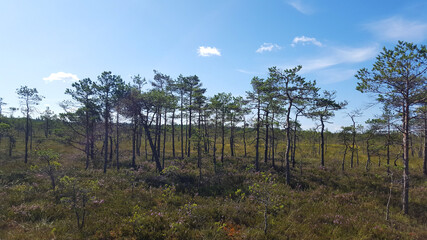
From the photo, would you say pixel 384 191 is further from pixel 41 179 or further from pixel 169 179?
pixel 41 179

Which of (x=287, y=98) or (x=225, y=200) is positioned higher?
(x=287, y=98)

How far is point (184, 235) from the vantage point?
25.9 feet

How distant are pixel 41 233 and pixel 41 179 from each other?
43.1 ft

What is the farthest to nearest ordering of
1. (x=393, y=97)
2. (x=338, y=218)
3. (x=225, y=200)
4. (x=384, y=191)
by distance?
(x=384, y=191), (x=225, y=200), (x=393, y=97), (x=338, y=218)

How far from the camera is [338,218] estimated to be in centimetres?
995

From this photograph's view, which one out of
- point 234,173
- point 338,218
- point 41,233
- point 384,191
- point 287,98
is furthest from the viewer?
point 234,173

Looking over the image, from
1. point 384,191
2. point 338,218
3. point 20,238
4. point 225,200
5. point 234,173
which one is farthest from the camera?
point 234,173

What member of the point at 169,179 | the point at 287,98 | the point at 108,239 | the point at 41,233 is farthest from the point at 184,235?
the point at 287,98

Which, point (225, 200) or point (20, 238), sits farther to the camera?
point (225, 200)

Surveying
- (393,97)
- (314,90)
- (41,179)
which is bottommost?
(41,179)

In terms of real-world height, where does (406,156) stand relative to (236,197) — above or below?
above

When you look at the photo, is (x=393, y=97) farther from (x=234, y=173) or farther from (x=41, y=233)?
(x=41, y=233)

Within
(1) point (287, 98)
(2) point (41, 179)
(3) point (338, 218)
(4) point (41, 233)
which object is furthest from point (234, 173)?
(2) point (41, 179)

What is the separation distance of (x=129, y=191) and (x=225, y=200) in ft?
24.2
